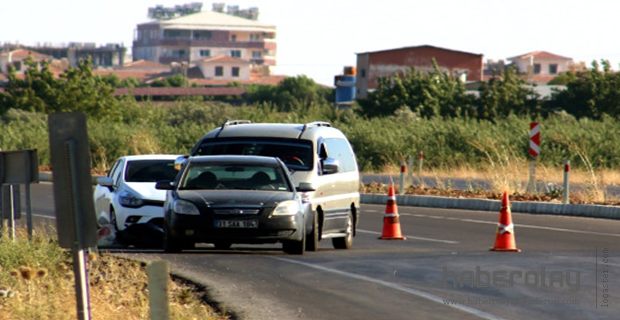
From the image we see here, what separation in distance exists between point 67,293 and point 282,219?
16.2 ft

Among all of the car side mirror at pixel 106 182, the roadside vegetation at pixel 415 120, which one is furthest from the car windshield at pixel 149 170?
the roadside vegetation at pixel 415 120

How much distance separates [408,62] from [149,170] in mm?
131818

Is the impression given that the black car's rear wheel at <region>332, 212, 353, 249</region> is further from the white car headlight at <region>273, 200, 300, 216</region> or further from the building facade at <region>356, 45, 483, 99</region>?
the building facade at <region>356, 45, 483, 99</region>

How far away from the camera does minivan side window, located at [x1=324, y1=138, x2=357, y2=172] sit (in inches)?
879

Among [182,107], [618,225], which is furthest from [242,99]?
[618,225]

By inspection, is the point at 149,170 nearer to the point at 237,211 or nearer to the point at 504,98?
the point at 237,211

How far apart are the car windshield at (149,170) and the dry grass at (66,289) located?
14.3 ft

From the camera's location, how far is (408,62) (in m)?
154

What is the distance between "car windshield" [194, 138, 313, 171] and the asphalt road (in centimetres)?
133

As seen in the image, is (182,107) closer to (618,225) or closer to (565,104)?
(565,104)

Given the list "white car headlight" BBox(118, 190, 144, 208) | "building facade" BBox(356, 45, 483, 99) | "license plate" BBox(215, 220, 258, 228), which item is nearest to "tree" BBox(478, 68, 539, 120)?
"white car headlight" BBox(118, 190, 144, 208)

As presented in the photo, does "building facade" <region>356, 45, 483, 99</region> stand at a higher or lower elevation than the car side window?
higher

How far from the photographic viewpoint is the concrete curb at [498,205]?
30094 mm

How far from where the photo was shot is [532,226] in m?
26.9
